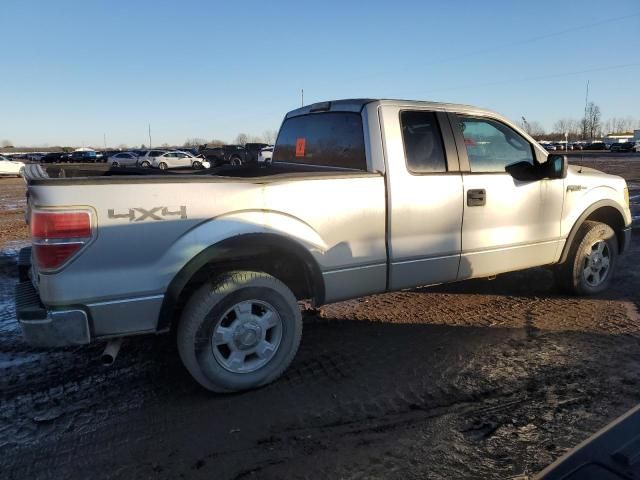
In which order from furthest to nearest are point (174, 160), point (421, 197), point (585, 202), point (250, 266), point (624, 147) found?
point (624, 147), point (174, 160), point (585, 202), point (421, 197), point (250, 266)

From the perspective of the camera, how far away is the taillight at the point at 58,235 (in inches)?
110

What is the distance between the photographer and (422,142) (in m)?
4.16

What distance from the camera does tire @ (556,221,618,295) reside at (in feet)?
17.0

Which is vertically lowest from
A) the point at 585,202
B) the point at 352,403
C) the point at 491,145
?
the point at 352,403

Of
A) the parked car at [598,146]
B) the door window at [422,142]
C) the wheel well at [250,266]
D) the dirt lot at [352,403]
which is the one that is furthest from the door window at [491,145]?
the parked car at [598,146]

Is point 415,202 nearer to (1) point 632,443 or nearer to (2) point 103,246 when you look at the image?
(2) point 103,246

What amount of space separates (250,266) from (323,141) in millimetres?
1535

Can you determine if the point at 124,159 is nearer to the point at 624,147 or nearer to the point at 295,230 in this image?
the point at 295,230

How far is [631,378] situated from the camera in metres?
3.58

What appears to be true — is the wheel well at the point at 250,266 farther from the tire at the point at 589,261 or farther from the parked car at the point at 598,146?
the parked car at the point at 598,146

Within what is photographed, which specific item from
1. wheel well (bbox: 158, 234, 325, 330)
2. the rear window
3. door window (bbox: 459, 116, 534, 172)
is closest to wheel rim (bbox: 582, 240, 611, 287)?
door window (bbox: 459, 116, 534, 172)

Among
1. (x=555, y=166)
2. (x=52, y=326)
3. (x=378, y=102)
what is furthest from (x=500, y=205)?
(x=52, y=326)

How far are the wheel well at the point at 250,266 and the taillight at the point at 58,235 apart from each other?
595mm

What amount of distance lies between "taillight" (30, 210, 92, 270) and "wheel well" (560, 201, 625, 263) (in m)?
4.40
